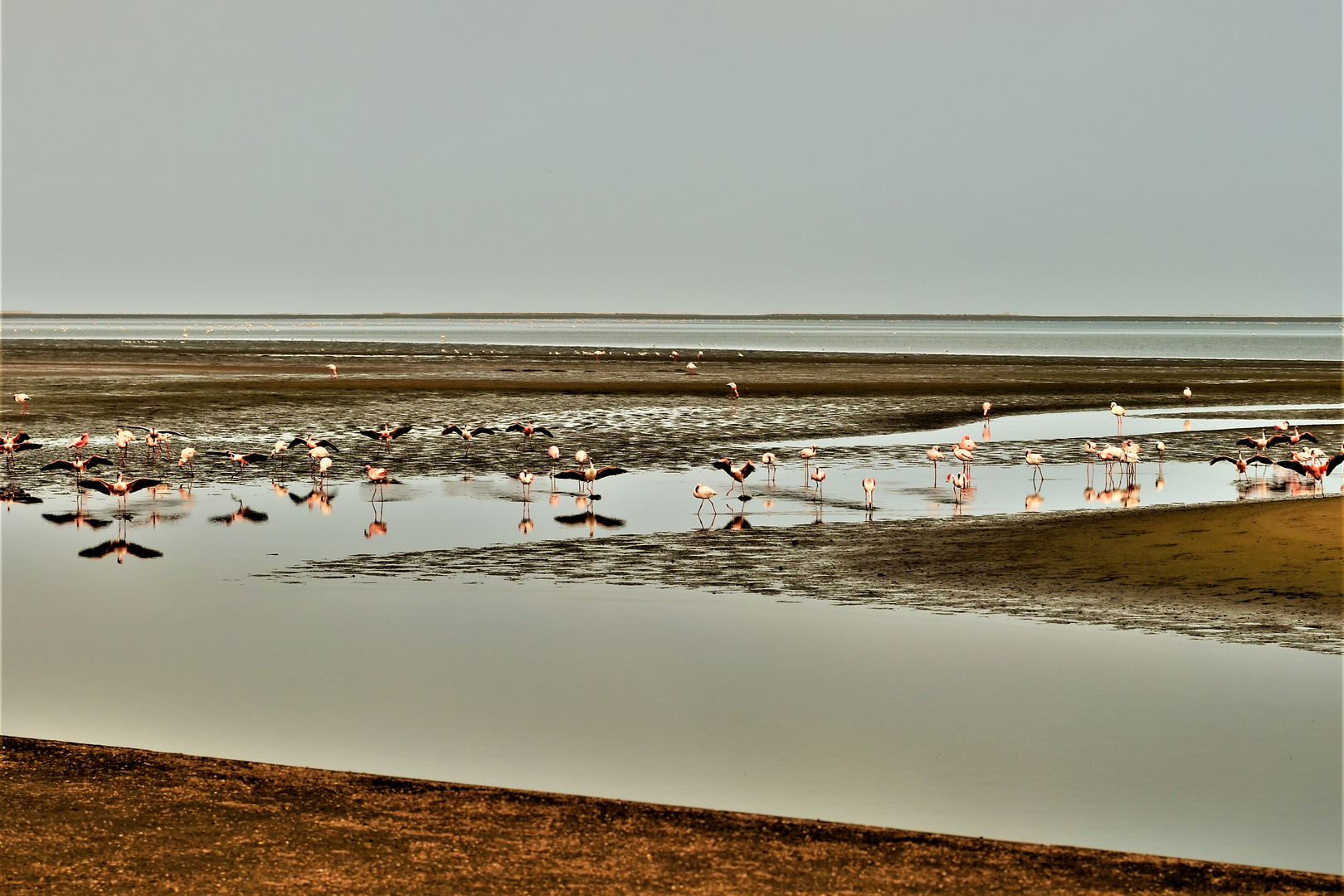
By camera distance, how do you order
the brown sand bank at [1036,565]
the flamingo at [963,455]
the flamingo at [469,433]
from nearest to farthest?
1. the brown sand bank at [1036,565]
2. the flamingo at [963,455]
3. the flamingo at [469,433]

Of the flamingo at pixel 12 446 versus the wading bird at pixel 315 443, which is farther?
the wading bird at pixel 315 443

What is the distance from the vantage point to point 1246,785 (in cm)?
763

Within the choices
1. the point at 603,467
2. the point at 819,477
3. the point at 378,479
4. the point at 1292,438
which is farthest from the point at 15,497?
the point at 1292,438

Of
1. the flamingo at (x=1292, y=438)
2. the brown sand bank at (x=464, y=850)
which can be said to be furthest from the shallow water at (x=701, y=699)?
the flamingo at (x=1292, y=438)

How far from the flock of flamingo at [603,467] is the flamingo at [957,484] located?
13 millimetres

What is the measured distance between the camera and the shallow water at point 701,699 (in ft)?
24.6

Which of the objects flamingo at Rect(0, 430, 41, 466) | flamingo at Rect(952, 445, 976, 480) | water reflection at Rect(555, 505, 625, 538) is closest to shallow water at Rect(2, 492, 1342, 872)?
water reflection at Rect(555, 505, 625, 538)

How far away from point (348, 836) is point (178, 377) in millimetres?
48816

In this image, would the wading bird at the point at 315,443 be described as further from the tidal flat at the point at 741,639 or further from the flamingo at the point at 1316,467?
the flamingo at the point at 1316,467

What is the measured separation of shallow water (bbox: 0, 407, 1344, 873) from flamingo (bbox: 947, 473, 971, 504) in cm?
792

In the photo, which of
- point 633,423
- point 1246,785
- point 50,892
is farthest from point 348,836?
point 633,423

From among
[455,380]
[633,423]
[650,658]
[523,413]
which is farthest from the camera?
[455,380]

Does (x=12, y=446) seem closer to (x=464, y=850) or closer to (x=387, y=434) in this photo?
(x=387, y=434)

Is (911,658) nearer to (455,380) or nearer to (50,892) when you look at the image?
(50,892)
